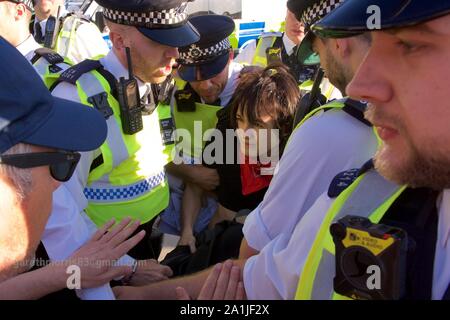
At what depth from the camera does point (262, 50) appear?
470 centimetres

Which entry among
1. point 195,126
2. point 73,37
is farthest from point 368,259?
point 73,37

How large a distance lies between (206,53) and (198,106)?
0.34 metres

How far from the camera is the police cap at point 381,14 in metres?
0.93

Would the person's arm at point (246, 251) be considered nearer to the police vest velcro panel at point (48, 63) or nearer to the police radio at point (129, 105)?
the police radio at point (129, 105)

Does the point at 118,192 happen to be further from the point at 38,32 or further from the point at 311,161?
the point at 38,32

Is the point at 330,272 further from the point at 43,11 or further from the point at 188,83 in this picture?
the point at 43,11

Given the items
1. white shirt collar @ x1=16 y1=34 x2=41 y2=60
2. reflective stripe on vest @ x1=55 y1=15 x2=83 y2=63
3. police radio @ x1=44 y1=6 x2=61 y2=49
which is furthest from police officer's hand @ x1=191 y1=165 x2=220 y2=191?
police radio @ x1=44 y1=6 x2=61 y2=49

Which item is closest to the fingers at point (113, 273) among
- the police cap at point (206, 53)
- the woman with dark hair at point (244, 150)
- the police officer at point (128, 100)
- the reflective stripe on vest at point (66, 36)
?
the woman with dark hair at point (244, 150)

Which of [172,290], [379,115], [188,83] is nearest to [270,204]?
[172,290]

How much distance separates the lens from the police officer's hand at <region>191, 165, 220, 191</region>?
115 inches

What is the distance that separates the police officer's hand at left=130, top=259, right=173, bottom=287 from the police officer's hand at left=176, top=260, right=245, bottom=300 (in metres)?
0.47

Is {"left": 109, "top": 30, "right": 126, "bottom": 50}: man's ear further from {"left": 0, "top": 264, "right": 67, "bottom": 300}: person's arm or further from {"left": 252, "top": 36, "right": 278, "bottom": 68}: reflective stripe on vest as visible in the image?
{"left": 252, "top": 36, "right": 278, "bottom": 68}: reflective stripe on vest

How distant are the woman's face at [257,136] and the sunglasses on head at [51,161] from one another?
4.31ft

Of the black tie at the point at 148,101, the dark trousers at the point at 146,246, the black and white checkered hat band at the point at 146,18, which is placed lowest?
the dark trousers at the point at 146,246
